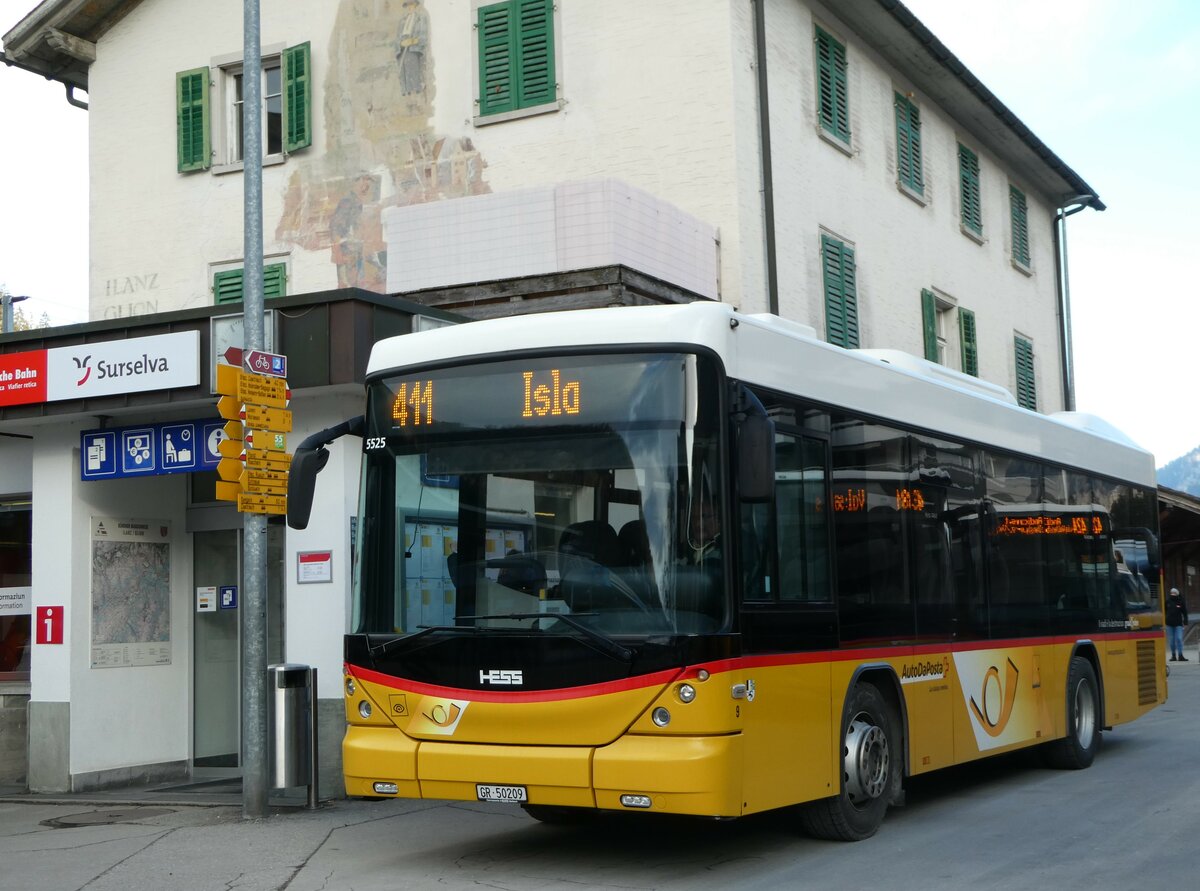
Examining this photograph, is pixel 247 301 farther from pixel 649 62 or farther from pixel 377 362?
pixel 649 62

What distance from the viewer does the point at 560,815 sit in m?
10.2

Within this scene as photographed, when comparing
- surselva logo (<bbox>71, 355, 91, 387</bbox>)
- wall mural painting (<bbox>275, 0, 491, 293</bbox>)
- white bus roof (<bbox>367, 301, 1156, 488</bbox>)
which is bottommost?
white bus roof (<bbox>367, 301, 1156, 488</bbox>)

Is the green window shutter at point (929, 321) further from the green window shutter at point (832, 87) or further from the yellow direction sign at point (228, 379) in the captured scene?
the yellow direction sign at point (228, 379)

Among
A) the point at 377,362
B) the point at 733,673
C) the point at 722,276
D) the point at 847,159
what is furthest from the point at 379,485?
the point at 847,159

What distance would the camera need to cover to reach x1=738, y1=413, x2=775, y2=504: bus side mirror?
25.4ft

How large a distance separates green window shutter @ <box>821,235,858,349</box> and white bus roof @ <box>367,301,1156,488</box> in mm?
7525

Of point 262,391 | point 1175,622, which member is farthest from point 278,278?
point 1175,622

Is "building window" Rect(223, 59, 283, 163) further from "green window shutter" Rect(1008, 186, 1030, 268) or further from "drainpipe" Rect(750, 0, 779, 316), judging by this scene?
"green window shutter" Rect(1008, 186, 1030, 268)

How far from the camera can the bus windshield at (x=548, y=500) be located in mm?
7906

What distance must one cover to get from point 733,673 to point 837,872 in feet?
4.30

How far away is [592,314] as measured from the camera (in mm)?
8484

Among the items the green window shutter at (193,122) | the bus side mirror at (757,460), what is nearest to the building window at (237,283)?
the green window shutter at (193,122)

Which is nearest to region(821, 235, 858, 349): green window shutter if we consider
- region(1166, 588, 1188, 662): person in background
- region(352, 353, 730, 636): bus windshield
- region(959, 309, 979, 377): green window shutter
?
region(959, 309, 979, 377): green window shutter

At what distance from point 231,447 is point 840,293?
35.3 feet
